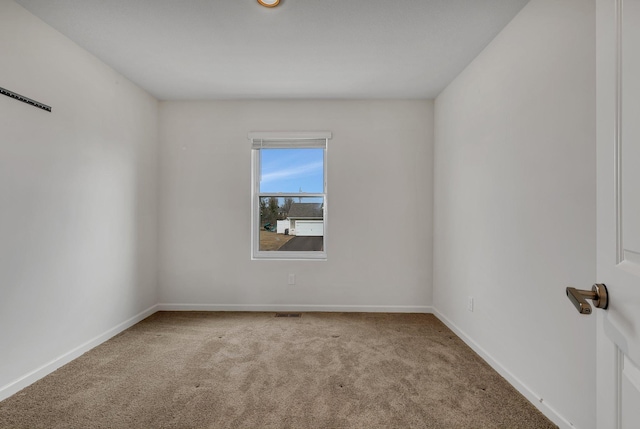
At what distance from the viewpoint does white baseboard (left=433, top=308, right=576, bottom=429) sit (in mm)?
1613

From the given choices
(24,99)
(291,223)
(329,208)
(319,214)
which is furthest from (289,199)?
(24,99)

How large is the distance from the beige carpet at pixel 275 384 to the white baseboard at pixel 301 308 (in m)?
0.56

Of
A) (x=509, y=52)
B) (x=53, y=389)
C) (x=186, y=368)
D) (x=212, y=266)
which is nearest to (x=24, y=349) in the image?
(x=53, y=389)

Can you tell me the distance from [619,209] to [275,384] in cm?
200

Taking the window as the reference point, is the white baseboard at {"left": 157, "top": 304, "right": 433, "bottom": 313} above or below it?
below

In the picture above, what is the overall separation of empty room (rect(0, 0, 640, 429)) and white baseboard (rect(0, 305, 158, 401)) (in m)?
0.02

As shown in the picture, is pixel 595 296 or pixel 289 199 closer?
pixel 595 296

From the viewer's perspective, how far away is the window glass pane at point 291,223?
3684 millimetres

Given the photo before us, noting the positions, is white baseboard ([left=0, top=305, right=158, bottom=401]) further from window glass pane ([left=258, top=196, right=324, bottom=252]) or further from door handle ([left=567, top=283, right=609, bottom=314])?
door handle ([left=567, top=283, right=609, bottom=314])

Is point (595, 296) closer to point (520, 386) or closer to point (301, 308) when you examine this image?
point (520, 386)

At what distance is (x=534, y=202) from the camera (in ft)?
5.93

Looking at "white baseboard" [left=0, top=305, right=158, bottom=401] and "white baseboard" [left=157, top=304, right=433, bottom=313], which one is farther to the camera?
"white baseboard" [left=157, top=304, right=433, bottom=313]

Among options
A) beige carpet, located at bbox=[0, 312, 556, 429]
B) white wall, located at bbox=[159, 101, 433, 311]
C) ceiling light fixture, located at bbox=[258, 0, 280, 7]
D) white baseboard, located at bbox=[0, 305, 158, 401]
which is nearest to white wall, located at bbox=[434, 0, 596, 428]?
beige carpet, located at bbox=[0, 312, 556, 429]

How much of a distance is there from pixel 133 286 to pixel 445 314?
325 centimetres
